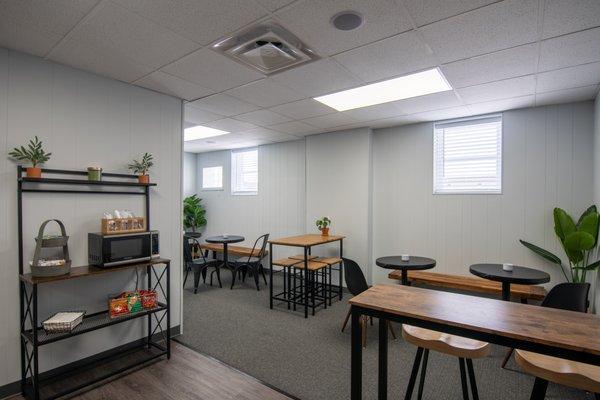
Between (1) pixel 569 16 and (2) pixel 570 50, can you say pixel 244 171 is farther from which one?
(1) pixel 569 16

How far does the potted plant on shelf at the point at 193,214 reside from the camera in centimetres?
741

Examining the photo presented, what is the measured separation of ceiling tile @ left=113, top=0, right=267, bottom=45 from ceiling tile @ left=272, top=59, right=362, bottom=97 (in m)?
0.80

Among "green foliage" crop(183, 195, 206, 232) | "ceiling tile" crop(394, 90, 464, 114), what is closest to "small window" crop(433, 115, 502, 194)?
"ceiling tile" crop(394, 90, 464, 114)

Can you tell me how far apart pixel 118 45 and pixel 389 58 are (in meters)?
2.04

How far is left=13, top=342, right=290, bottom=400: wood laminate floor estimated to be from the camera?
7.82ft

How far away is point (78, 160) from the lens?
2.74m

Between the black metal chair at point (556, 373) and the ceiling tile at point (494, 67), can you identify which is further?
the ceiling tile at point (494, 67)

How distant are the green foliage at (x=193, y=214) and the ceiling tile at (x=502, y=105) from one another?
5918 mm

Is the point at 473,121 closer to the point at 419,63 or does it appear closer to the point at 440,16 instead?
the point at 419,63

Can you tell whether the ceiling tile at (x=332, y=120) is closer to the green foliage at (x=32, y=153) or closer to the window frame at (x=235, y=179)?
the window frame at (x=235, y=179)

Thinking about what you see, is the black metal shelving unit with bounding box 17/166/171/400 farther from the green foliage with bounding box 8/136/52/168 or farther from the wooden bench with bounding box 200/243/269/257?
the wooden bench with bounding box 200/243/269/257

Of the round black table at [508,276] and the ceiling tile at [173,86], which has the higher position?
the ceiling tile at [173,86]

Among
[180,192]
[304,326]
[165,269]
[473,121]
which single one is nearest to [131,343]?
[165,269]

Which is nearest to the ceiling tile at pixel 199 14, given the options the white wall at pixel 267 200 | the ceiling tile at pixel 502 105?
the ceiling tile at pixel 502 105
